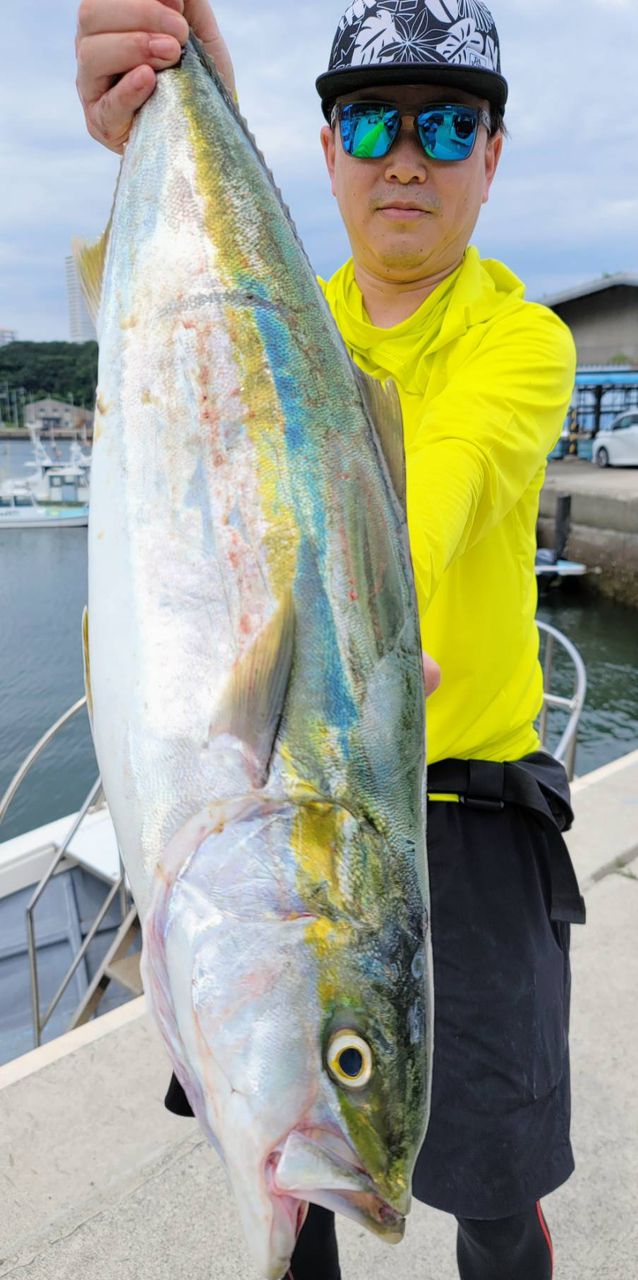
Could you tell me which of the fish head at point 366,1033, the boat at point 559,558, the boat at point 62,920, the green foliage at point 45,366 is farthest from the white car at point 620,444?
the fish head at point 366,1033

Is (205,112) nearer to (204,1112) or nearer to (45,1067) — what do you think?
(204,1112)

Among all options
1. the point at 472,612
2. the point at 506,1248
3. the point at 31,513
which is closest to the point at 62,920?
the point at 506,1248

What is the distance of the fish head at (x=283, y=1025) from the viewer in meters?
0.90

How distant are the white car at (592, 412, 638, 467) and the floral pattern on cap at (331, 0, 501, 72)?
27331 mm

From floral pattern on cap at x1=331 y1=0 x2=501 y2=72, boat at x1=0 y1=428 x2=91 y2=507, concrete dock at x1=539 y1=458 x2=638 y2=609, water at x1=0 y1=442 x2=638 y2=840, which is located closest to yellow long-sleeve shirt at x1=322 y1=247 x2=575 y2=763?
floral pattern on cap at x1=331 y1=0 x2=501 y2=72

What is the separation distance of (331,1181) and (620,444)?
28.8m

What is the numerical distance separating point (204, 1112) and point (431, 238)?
142cm

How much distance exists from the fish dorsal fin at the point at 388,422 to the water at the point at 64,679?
995 cm

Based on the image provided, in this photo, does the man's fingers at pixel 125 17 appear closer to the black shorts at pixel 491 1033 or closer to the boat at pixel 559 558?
the black shorts at pixel 491 1033

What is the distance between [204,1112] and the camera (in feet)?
3.07

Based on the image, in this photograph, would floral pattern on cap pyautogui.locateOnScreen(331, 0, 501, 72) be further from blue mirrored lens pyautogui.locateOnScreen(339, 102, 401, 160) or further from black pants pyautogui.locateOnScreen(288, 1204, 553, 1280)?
black pants pyautogui.locateOnScreen(288, 1204, 553, 1280)

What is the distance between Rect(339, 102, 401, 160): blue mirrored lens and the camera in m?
1.48

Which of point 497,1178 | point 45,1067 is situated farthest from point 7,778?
point 497,1178

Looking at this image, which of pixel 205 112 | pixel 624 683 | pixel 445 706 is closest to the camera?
pixel 205 112
